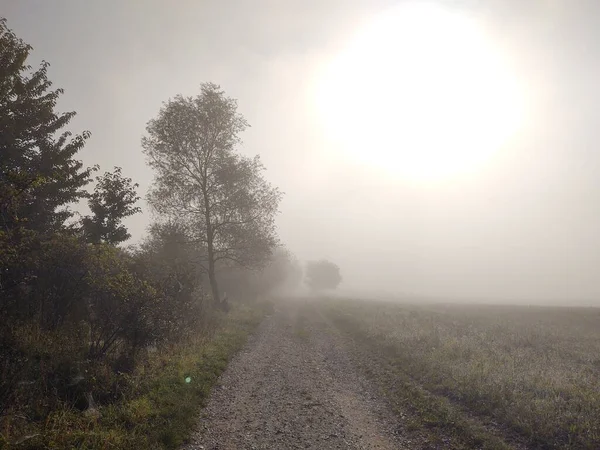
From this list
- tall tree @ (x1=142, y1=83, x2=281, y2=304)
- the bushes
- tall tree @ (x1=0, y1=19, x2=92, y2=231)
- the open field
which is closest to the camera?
the open field

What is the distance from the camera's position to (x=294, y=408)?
10.2 meters

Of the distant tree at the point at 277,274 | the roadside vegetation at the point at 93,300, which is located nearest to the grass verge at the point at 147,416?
the roadside vegetation at the point at 93,300

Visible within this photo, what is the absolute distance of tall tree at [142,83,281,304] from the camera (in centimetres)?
2562

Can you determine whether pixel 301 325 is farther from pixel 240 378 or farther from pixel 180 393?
pixel 180 393

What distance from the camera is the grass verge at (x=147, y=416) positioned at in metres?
6.70

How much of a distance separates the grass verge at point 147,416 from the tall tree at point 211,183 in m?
14.7

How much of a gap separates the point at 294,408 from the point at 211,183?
820 inches

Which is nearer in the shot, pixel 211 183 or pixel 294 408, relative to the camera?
pixel 294 408

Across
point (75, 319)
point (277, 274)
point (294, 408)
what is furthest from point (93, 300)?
point (277, 274)

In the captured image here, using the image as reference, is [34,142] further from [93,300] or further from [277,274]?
[277,274]

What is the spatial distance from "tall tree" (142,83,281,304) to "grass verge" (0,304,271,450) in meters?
14.7

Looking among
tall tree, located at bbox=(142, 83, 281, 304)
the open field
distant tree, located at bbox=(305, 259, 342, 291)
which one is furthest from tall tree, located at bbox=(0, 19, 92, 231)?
distant tree, located at bbox=(305, 259, 342, 291)

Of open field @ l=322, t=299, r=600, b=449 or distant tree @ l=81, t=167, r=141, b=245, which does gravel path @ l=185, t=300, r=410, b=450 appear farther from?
distant tree @ l=81, t=167, r=141, b=245

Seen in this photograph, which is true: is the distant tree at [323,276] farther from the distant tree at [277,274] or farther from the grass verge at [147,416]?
the grass verge at [147,416]
